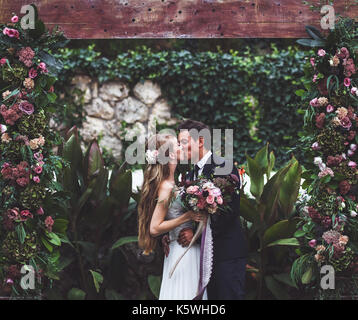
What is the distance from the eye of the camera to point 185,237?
3.11 m

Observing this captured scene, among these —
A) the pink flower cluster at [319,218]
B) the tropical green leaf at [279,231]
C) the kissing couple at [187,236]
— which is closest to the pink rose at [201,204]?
the kissing couple at [187,236]

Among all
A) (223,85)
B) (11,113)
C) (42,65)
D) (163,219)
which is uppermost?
(223,85)

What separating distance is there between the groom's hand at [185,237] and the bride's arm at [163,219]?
3.8 inches

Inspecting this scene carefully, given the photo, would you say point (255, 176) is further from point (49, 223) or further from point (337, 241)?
point (49, 223)

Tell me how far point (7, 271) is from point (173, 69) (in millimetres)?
4713

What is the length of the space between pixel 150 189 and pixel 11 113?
1.10 metres

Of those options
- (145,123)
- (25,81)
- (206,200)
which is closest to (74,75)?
(145,123)

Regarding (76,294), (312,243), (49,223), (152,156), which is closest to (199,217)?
(152,156)

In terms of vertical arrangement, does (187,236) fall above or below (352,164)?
below

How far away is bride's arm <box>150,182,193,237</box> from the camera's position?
3.06 m

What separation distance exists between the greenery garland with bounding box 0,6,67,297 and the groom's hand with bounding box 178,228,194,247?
0.93 meters

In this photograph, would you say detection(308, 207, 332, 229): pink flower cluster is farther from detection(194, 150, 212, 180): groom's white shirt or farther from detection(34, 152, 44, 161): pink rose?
detection(34, 152, 44, 161): pink rose

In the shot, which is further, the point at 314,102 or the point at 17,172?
the point at 314,102
